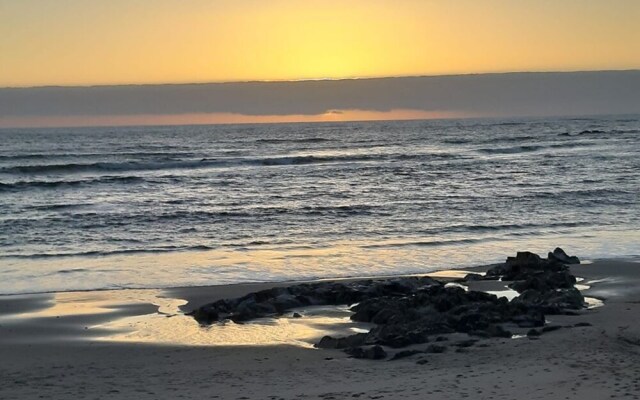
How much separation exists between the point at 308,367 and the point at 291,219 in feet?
55.6

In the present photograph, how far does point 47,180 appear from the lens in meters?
41.5

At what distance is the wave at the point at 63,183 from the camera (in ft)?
124

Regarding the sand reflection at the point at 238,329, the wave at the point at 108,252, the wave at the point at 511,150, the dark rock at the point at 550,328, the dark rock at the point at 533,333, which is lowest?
the wave at the point at 108,252

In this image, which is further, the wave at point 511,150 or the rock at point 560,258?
the wave at point 511,150

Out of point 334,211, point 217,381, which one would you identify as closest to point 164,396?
point 217,381

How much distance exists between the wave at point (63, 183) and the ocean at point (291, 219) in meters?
0.07

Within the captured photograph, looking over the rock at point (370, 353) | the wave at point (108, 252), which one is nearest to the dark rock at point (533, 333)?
the rock at point (370, 353)

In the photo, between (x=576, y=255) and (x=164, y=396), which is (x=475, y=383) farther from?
(x=576, y=255)

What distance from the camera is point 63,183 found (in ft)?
130

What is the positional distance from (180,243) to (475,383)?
14.6m

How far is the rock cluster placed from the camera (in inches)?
439

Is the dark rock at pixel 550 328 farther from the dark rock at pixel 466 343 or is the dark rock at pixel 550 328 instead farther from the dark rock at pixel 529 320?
the dark rock at pixel 466 343

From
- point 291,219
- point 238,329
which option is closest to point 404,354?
point 238,329

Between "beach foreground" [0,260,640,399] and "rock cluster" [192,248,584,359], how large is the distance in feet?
1.38
